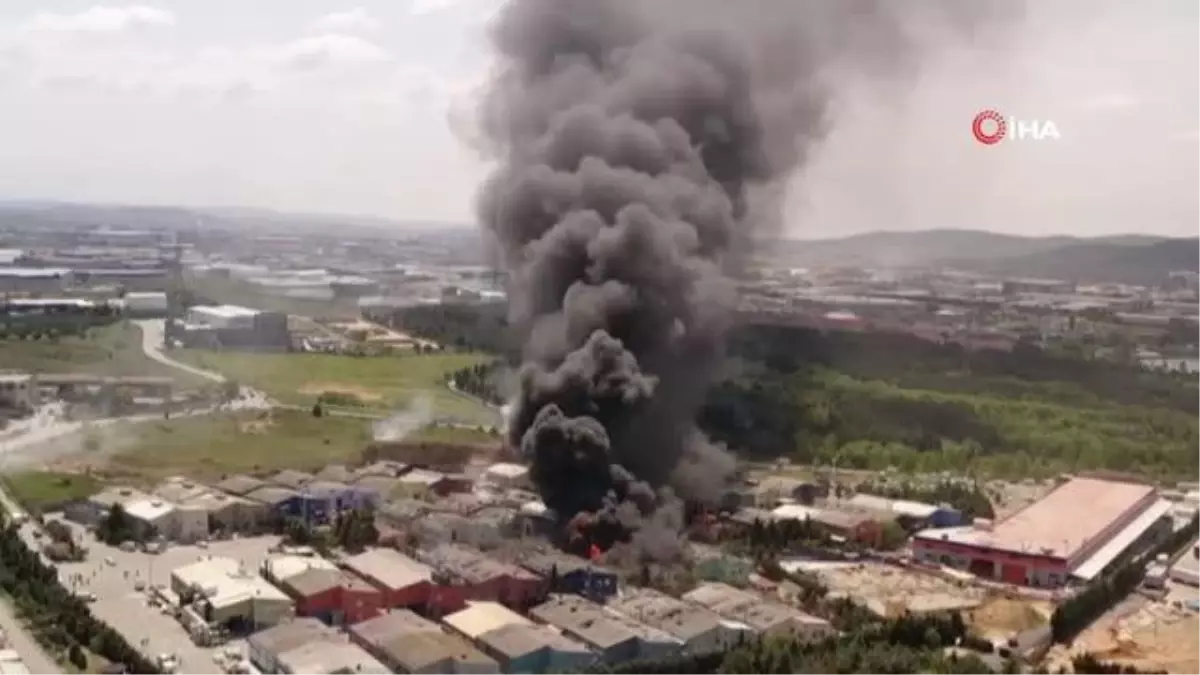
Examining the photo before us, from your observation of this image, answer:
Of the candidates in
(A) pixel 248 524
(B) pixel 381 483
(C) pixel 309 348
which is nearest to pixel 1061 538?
(B) pixel 381 483

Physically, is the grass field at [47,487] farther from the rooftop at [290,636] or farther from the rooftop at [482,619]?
the rooftop at [482,619]

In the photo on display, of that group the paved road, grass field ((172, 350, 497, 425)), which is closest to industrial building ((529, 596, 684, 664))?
the paved road

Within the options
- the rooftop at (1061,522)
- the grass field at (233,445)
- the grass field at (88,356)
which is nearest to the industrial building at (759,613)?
the rooftop at (1061,522)

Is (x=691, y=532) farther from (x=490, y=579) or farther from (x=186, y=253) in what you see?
(x=186, y=253)

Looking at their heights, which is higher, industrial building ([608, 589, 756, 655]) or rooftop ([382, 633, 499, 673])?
industrial building ([608, 589, 756, 655])

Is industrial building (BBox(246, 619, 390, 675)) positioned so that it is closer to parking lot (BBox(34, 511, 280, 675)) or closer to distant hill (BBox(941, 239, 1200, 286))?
parking lot (BBox(34, 511, 280, 675))

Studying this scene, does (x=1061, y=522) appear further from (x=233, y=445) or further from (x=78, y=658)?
(x=233, y=445)

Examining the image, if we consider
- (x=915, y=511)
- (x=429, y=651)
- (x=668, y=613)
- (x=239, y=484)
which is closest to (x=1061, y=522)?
(x=915, y=511)
